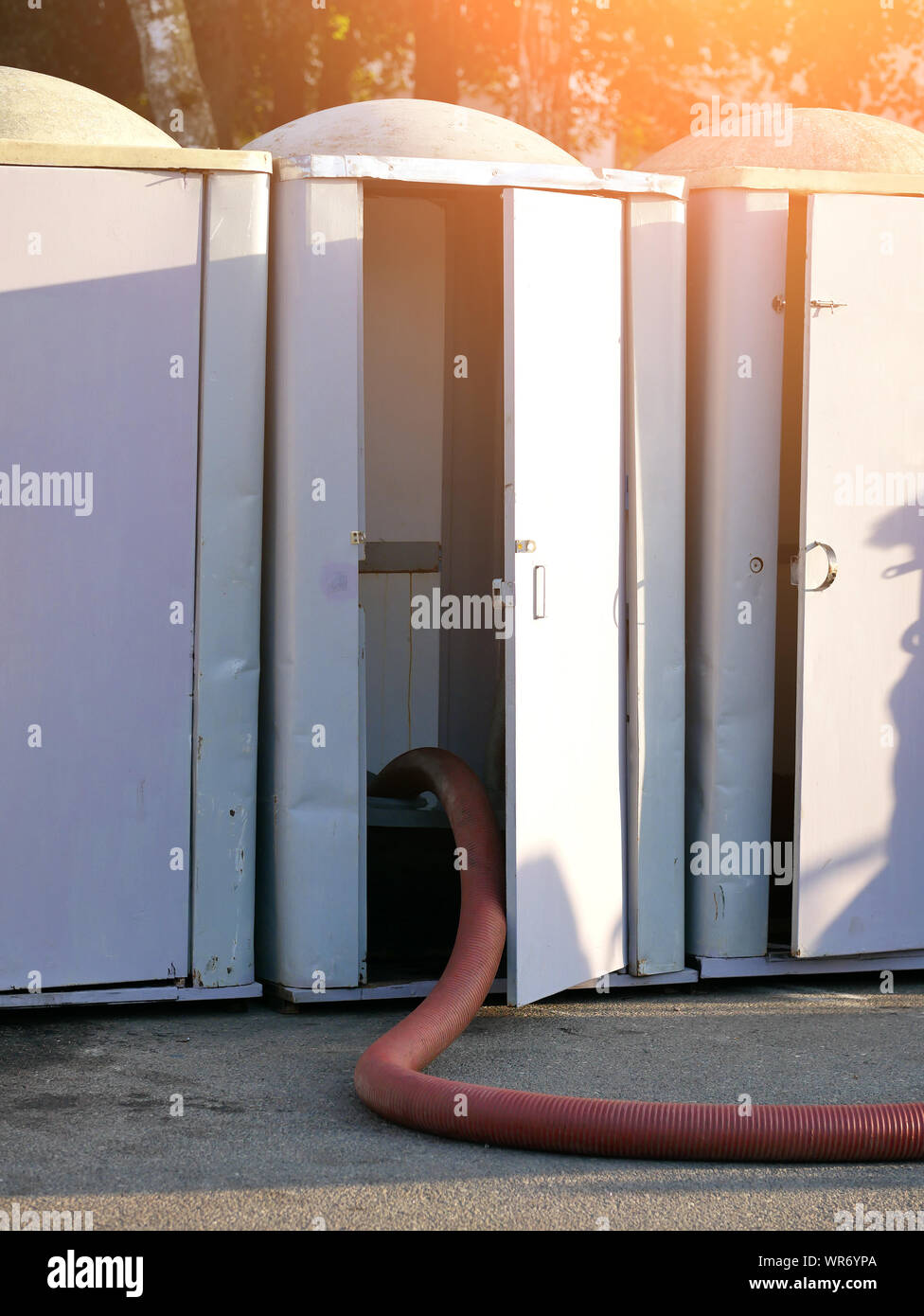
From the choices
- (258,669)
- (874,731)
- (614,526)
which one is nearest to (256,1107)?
(258,669)

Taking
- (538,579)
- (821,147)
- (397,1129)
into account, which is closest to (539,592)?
(538,579)

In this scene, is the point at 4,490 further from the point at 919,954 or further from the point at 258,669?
the point at 919,954

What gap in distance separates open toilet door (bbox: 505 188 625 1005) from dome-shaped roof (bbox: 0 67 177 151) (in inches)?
61.6

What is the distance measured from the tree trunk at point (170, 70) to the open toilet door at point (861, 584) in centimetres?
701

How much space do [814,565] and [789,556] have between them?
63cm

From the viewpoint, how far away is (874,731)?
190 inches

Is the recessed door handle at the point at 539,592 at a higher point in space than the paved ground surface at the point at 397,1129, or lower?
higher

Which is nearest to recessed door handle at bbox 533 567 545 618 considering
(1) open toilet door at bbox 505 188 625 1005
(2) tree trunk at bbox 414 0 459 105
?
(1) open toilet door at bbox 505 188 625 1005

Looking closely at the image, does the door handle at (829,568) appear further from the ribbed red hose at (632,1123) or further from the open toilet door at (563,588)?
the ribbed red hose at (632,1123)

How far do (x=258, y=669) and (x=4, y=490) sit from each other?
38.1 inches

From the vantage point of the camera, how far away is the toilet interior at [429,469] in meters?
5.91

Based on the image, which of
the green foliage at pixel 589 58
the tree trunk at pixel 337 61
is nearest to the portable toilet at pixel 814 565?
the green foliage at pixel 589 58

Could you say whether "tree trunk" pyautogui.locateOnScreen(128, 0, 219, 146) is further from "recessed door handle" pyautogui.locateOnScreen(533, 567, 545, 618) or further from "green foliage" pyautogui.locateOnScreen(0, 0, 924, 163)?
"recessed door handle" pyautogui.locateOnScreen(533, 567, 545, 618)

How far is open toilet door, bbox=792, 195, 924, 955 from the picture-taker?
4668mm
